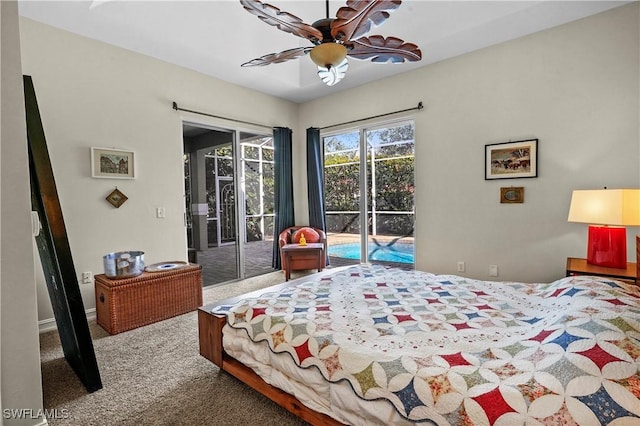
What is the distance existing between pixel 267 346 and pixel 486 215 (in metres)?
2.94

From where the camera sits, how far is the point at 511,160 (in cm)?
328

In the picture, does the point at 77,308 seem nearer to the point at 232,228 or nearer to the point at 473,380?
the point at 473,380

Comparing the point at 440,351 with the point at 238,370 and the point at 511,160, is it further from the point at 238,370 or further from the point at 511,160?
the point at 511,160

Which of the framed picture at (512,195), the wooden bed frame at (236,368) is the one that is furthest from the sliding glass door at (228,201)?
the framed picture at (512,195)

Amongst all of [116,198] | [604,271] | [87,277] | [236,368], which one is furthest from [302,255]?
[604,271]

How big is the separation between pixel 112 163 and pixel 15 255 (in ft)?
7.04

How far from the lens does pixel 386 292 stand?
2.05 meters

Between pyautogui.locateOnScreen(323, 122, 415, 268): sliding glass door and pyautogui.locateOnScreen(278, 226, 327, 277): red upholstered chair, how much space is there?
414mm

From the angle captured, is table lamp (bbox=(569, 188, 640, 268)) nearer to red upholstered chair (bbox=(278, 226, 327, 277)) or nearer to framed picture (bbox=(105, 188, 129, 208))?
red upholstered chair (bbox=(278, 226, 327, 277))

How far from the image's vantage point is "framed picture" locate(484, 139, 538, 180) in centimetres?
317

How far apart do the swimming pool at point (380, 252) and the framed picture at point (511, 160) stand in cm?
143

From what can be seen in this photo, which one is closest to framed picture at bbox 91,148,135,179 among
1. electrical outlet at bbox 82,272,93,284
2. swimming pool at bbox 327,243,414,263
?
electrical outlet at bbox 82,272,93,284

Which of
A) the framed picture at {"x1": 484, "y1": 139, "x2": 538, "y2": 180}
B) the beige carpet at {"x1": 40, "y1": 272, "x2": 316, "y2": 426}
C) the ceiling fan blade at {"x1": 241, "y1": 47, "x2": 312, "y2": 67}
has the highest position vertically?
the ceiling fan blade at {"x1": 241, "y1": 47, "x2": 312, "y2": 67}

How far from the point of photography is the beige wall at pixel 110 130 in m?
2.86
